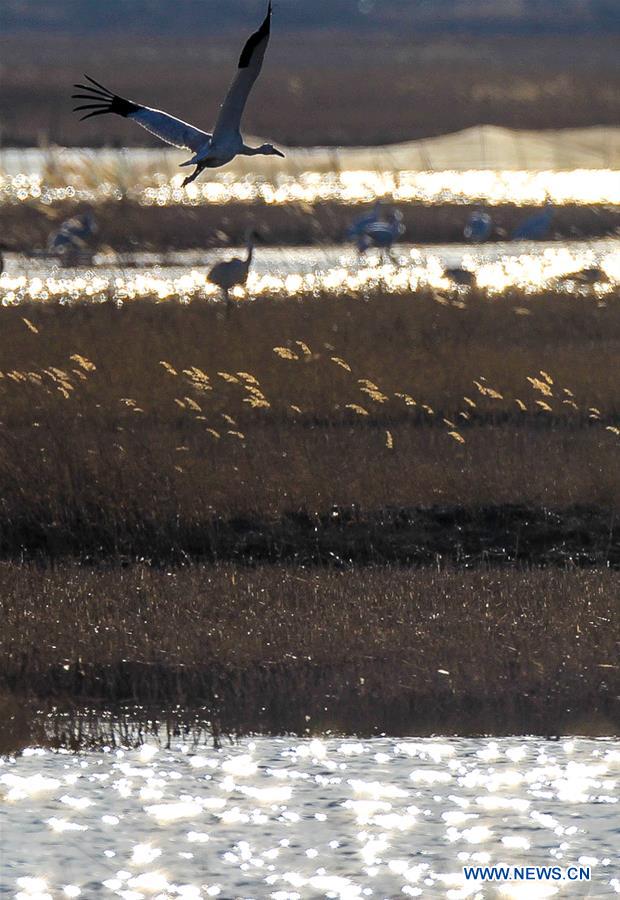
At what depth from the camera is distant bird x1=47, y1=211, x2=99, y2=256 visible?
21.2 m

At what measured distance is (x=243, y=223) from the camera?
92.8ft

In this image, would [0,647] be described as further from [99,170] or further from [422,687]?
[99,170]

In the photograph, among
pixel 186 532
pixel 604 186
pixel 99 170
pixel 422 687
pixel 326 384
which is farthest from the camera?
pixel 604 186

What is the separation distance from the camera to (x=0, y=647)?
7090 millimetres

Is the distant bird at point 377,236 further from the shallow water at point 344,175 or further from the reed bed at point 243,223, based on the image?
the shallow water at point 344,175

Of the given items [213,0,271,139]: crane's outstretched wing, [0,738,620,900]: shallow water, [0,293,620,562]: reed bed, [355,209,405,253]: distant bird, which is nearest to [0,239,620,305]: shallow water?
[355,209,405,253]: distant bird

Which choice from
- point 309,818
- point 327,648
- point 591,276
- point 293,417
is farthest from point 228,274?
point 309,818

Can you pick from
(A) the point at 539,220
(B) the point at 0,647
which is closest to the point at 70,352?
(B) the point at 0,647

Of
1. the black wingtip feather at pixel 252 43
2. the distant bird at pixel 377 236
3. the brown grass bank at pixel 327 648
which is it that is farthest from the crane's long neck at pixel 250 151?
the distant bird at pixel 377 236

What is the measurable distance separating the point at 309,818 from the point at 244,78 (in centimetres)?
464

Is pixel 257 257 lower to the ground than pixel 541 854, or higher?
higher

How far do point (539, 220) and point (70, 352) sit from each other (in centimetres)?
1007

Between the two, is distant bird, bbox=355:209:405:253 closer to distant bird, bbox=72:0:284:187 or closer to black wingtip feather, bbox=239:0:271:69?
distant bird, bbox=72:0:284:187

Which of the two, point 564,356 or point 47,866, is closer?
point 47,866
